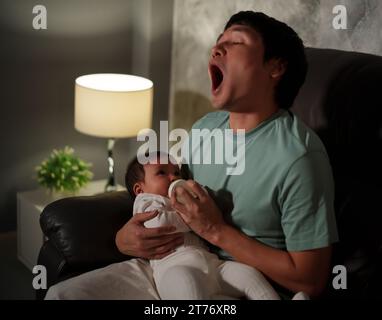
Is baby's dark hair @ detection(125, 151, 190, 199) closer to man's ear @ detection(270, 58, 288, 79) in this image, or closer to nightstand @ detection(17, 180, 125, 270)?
man's ear @ detection(270, 58, 288, 79)

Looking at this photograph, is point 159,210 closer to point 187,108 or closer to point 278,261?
point 278,261

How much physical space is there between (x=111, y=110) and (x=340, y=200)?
1.32 m

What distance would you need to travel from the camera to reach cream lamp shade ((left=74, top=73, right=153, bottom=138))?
2.69 meters

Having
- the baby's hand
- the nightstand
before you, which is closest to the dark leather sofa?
the baby's hand

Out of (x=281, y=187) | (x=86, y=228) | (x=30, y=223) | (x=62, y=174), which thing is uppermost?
(x=281, y=187)

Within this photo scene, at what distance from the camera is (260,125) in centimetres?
156

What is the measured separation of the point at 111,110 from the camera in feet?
8.87

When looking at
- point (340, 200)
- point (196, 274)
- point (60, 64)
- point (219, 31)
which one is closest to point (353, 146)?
point (340, 200)

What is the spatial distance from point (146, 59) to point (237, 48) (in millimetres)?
1677

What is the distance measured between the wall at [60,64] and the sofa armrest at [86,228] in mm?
1219

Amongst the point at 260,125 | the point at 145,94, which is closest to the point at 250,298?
the point at 260,125

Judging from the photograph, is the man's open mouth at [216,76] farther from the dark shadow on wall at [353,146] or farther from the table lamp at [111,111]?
the table lamp at [111,111]

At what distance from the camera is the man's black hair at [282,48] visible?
152cm

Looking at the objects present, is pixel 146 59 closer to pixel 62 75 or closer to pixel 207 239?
pixel 62 75
